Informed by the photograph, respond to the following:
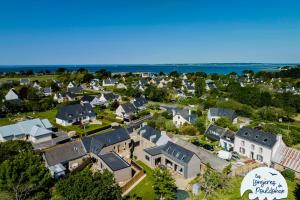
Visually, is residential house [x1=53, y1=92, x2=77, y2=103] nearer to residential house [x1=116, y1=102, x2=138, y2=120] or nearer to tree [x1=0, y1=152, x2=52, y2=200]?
residential house [x1=116, y1=102, x2=138, y2=120]

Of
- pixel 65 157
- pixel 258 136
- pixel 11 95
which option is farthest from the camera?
pixel 11 95

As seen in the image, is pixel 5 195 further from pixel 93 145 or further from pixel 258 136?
pixel 258 136

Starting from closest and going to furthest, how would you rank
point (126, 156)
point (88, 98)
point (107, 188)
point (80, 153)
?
point (107, 188) → point (80, 153) → point (126, 156) → point (88, 98)

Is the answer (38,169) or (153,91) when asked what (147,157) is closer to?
(38,169)

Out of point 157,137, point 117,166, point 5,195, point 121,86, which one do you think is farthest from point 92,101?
point 5,195

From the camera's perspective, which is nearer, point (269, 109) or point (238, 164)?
point (238, 164)

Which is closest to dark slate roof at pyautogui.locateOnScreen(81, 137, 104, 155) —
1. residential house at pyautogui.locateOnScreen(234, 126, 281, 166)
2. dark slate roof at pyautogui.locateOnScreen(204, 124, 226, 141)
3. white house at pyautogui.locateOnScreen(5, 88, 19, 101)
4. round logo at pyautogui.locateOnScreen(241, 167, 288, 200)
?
dark slate roof at pyautogui.locateOnScreen(204, 124, 226, 141)

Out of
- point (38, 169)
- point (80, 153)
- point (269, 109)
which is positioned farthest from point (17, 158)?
point (269, 109)
